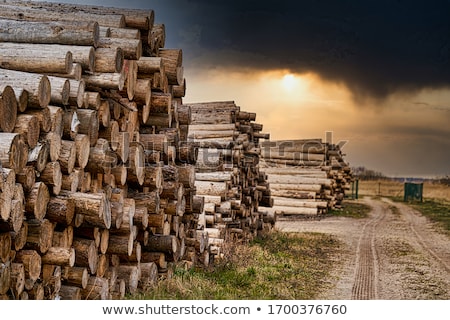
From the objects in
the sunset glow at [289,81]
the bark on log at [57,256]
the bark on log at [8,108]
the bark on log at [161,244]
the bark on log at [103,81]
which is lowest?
the bark on log at [161,244]

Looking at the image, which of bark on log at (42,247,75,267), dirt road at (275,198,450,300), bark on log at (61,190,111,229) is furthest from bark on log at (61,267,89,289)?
dirt road at (275,198,450,300)

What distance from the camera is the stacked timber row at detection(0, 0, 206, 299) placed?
564 cm

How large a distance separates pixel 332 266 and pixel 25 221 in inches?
280

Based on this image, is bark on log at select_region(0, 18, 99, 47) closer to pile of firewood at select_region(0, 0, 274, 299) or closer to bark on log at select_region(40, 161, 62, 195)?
pile of firewood at select_region(0, 0, 274, 299)

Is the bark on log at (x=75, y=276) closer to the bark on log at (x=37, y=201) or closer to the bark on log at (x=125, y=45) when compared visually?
the bark on log at (x=37, y=201)

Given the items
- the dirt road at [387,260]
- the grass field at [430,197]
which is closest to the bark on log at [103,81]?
the dirt road at [387,260]

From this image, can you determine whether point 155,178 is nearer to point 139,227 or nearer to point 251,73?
point 139,227

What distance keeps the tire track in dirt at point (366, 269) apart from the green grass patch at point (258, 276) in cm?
52

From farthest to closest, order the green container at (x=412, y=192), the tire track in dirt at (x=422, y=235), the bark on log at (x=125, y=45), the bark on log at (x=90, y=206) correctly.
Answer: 1. the green container at (x=412, y=192)
2. the tire track in dirt at (x=422, y=235)
3. the bark on log at (x=125, y=45)
4. the bark on log at (x=90, y=206)

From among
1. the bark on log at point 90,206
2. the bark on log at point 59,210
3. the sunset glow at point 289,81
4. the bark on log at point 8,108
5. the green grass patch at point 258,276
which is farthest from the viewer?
the sunset glow at point 289,81

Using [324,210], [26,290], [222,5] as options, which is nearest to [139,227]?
[26,290]

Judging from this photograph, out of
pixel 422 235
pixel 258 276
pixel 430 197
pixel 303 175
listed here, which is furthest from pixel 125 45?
pixel 430 197

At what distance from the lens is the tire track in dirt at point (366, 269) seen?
30.1 ft

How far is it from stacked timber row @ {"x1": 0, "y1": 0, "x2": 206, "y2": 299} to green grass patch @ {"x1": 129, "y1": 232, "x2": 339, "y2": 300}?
46 cm
